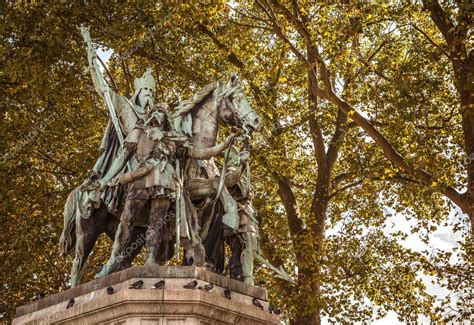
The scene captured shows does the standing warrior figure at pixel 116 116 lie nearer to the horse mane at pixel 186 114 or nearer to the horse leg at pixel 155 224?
the horse mane at pixel 186 114

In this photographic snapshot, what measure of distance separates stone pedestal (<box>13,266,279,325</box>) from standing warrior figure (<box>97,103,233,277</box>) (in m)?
0.58

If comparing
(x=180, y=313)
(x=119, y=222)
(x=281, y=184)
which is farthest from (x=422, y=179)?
(x=180, y=313)

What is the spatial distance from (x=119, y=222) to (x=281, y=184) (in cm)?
955

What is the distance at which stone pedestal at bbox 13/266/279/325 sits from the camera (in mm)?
7918

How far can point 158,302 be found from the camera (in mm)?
7910

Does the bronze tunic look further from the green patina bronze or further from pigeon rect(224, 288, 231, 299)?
pigeon rect(224, 288, 231, 299)

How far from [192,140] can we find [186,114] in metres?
0.40

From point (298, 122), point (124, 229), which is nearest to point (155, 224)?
point (124, 229)

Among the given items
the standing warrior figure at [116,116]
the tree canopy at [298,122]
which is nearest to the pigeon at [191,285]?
the standing warrior figure at [116,116]

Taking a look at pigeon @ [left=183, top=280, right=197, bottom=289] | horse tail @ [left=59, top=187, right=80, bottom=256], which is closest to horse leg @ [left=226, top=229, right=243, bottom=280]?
pigeon @ [left=183, top=280, right=197, bottom=289]

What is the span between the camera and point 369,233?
70.7ft

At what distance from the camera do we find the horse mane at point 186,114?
9984mm

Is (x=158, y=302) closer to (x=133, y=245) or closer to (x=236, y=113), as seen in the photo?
A: (x=133, y=245)

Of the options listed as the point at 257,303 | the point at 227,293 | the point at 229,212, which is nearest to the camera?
→ the point at 227,293
